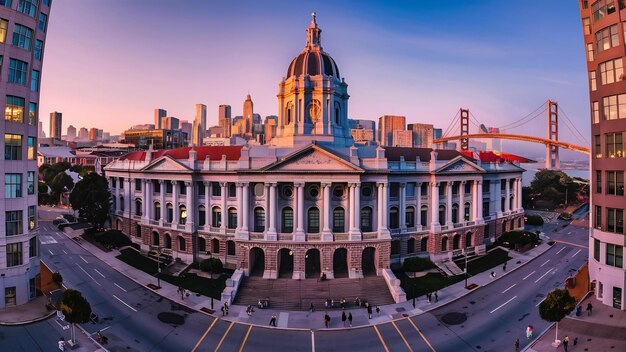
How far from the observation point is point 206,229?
55.4m

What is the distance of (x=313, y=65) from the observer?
199 feet

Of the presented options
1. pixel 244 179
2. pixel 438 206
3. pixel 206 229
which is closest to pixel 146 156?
pixel 206 229

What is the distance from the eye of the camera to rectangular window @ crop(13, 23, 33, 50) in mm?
38156

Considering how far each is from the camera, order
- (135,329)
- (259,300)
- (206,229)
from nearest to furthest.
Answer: (135,329)
(259,300)
(206,229)

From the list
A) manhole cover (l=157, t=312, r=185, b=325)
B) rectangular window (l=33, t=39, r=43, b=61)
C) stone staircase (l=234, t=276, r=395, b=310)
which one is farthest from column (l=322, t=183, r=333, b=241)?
rectangular window (l=33, t=39, r=43, b=61)

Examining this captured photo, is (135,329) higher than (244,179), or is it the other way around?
(244,179)

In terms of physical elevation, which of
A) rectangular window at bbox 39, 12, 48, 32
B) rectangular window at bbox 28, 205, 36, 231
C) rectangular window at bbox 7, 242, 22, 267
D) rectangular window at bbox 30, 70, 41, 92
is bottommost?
rectangular window at bbox 7, 242, 22, 267

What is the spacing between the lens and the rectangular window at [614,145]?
128 feet

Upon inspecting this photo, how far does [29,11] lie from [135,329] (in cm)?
3415

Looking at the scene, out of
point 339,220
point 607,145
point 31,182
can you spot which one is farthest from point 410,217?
point 31,182

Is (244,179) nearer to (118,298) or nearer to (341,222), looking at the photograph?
(341,222)

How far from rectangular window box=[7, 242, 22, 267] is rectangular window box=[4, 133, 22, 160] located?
8950 millimetres

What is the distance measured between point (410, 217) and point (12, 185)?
4931 cm

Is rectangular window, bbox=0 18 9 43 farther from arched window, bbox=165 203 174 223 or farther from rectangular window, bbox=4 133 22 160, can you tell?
arched window, bbox=165 203 174 223
